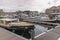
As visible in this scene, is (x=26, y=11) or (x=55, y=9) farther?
(x=26, y=11)

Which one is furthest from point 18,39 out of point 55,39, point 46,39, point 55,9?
point 55,9

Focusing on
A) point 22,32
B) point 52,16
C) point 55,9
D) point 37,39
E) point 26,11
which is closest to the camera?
point 37,39

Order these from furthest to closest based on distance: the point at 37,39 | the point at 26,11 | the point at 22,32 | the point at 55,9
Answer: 1. the point at 26,11
2. the point at 55,9
3. the point at 22,32
4. the point at 37,39

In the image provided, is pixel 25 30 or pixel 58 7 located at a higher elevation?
pixel 58 7

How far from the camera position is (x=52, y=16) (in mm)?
13930

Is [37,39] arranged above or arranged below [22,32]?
above

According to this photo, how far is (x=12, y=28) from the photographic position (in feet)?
27.6

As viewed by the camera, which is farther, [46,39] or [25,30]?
[25,30]

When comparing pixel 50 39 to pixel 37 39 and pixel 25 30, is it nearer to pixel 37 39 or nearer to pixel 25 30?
pixel 37 39

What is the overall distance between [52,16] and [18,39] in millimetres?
10062

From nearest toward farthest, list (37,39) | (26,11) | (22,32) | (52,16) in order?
1. (37,39)
2. (22,32)
3. (52,16)
4. (26,11)

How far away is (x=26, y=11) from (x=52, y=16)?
13690 millimetres

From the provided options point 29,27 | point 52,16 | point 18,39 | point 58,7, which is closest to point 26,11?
point 58,7

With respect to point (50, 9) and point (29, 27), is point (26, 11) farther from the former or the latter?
point (29, 27)
